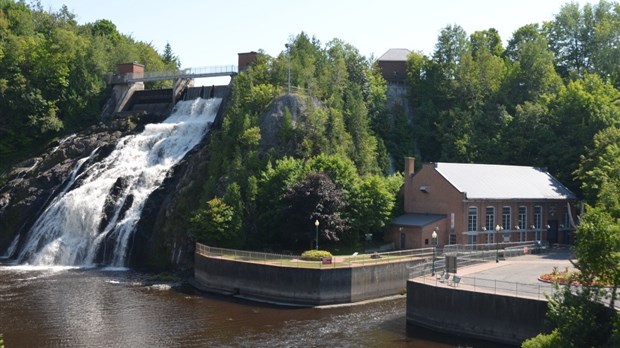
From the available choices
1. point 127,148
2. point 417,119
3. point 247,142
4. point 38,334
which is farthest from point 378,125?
point 38,334

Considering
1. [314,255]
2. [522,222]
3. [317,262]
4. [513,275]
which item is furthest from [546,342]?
[522,222]

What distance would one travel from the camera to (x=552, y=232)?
60500 millimetres

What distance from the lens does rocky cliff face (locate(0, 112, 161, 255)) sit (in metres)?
62.8

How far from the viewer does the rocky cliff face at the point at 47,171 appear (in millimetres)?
62781

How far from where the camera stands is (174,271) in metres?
52.0

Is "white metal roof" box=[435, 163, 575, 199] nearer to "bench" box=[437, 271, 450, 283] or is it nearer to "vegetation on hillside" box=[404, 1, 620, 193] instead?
"vegetation on hillside" box=[404, 1, 620, 193]

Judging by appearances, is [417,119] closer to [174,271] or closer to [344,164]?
[344,164]

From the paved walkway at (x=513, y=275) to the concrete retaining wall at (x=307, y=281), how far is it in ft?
15.0

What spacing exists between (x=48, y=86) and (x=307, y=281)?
5516 cm

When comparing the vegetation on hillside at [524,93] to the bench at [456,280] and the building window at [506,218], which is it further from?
the bench at [456,280]

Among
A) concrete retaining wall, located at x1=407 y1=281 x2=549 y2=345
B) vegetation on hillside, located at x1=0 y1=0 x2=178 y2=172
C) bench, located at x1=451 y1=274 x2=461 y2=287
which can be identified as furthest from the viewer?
vegetation on hillside, located at x1=0 y1=0 x2=178 y2=172

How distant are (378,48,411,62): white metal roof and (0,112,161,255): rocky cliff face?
100 ft

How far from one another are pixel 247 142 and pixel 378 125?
2034cm

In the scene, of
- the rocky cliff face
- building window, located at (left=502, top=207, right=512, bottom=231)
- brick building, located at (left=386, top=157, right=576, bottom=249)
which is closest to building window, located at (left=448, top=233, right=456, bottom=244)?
brick building, located at (left=386, top=157, right=576, bottom=249)
